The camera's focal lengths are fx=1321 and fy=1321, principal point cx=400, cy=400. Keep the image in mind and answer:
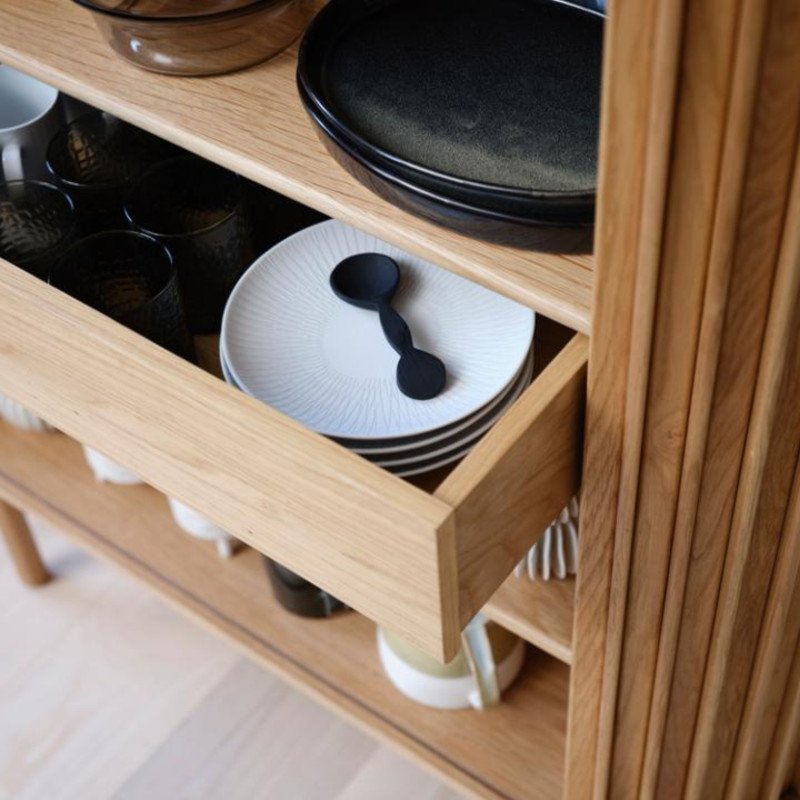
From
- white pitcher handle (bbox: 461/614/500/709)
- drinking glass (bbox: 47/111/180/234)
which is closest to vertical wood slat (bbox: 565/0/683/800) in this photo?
white pitcher handle (bbox: 461/614/500/709)

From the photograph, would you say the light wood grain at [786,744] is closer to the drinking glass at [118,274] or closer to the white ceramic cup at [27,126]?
the drinking glass at [118,274]

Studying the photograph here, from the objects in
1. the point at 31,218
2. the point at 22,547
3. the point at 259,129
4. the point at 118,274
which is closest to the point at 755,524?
the point at 259,129

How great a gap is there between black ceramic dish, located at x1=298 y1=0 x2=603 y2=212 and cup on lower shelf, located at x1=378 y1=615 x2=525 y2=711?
48 centimetres

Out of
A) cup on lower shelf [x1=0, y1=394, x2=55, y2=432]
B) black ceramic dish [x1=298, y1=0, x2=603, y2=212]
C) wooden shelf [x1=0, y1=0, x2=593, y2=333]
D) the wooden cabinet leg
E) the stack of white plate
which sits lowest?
the wooden cabinet leg

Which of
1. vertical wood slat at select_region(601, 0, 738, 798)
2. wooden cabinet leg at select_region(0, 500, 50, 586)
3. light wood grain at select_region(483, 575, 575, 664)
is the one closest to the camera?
vertical wood slat at select_region(601, 0, 738, 798)

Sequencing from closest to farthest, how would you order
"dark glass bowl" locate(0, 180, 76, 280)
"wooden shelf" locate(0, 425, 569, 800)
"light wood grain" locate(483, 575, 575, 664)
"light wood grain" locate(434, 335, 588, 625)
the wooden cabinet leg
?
"light wood grain" locate(434, 335, 588, 625)
"light wood grain" locate(483, 575, 575, 664)
"dark glass bowl" locate(0, 180, 76, 280)
"wooden shelf" locate(0, 425, 569, 800)
the wooden cabinet leg

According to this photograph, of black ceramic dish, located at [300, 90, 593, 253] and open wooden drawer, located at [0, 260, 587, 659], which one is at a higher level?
black ceramic dish, located at [300, 90, 593, 253]

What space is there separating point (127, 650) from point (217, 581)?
0.22m

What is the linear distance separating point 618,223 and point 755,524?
0.23 m

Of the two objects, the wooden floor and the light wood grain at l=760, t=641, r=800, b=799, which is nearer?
the light wood grain at l=760, t=641, r=800, b=799

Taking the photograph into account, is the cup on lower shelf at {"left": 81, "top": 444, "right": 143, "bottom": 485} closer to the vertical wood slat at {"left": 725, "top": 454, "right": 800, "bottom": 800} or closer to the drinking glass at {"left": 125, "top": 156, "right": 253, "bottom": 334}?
the drinking glass at {"left": 125, "top": 156, "right": 253, "bottom": 334}

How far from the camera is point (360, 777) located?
4.20ft

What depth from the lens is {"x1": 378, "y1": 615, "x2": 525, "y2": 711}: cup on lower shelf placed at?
110 centimetres

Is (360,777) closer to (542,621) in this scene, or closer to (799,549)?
(542,621)
